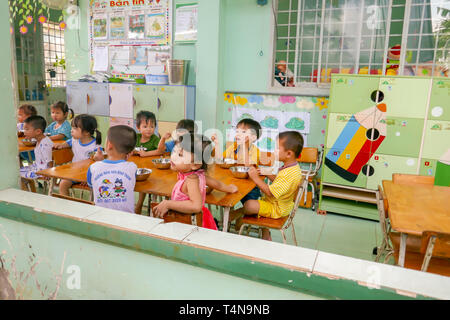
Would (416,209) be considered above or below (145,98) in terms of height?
below

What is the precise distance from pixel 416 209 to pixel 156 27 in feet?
14.3

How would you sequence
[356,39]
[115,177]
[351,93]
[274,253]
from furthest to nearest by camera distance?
[356,39] → [351,93] → [115,177] → [274,253]

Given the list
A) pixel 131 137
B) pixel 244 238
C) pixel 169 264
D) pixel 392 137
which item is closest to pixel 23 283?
pixel 169 264

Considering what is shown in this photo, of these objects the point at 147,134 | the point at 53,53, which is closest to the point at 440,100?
the point at 147,134

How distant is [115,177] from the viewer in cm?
214

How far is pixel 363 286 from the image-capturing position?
0.82m

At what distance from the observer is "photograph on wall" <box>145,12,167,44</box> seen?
5098 millimetres

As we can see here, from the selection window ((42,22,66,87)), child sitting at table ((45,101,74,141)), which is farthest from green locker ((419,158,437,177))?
window ((42,22,66,87))

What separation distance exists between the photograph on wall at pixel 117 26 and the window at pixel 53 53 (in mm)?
1686

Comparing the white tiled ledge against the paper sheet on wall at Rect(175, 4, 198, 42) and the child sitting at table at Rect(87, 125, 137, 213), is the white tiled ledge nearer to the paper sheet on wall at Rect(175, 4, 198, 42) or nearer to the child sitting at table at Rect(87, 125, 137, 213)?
the child sitting at table at Rect(87, 125, 137, 213)

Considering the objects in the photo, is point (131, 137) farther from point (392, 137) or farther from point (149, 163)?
point (392, 137)

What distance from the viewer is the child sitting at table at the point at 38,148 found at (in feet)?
10.5

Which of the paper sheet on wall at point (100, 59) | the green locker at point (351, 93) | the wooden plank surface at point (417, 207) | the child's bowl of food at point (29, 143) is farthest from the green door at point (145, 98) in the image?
the wooden plank surface at point (417, 207)

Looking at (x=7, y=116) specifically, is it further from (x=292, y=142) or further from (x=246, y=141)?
(x=246, y=141)
